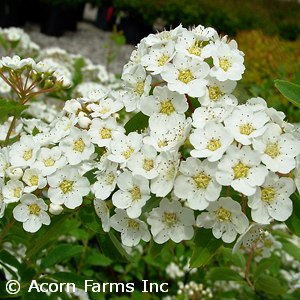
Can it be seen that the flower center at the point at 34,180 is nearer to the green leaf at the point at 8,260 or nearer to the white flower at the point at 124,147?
the white flower at the point at 124,147

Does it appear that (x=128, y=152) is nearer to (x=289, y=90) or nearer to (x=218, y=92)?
(x=218, y=92)

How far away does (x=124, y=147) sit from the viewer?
3.80ft

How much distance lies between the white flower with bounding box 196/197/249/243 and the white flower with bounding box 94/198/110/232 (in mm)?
181

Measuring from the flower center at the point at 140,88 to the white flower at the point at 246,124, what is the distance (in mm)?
228

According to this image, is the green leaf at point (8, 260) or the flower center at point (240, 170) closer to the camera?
the flower center at point (240, 170)

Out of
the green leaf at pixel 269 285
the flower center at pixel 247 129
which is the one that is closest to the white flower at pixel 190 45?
the flower center at pixel 247 129

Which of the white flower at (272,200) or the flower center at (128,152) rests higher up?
the white flower at (272,200)

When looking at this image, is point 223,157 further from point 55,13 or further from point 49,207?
point 55,13

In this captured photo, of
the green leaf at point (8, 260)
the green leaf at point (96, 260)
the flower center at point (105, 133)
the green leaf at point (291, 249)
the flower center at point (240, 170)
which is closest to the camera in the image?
the flower center at point (240, 170)

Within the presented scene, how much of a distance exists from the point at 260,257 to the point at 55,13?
768cm

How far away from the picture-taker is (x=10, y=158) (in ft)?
4.15

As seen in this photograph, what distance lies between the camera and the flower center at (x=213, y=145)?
104cm

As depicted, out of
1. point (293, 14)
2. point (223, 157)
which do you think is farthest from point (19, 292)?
point (293, 14)

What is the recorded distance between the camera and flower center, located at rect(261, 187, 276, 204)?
105 cm
